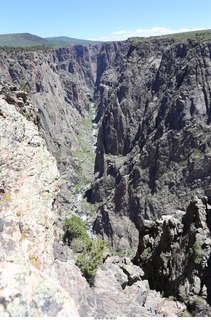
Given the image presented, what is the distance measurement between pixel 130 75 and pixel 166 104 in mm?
34644

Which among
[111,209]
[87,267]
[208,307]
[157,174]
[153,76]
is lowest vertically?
[111,209]

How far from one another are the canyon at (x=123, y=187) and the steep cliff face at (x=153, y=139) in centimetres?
48

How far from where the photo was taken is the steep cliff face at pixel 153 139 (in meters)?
114

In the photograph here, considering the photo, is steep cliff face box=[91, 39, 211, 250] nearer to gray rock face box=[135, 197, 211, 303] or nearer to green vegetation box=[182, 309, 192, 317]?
gray rock face box=[135, 197, 211, 303]

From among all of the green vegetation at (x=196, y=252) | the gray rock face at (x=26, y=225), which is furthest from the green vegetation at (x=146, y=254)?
the gray rock face at (x=26, y=225)

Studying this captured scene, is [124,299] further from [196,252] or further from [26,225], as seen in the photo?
[26,225]

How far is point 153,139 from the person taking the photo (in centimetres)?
13412

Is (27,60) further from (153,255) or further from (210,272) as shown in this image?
(210,272)

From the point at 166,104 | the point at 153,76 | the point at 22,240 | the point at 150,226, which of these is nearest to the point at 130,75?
the point at 153,76

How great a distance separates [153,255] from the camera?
47.8m

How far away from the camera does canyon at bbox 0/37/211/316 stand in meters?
18.5

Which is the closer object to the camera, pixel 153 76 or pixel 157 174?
pixel 157 174

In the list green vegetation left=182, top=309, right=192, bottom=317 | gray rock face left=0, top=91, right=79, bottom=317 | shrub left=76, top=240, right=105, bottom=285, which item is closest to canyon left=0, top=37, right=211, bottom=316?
gray rock face left=0, top=91, right=79, bottom=317

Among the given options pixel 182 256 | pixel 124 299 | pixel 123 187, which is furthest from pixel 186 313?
pixel 123 187
